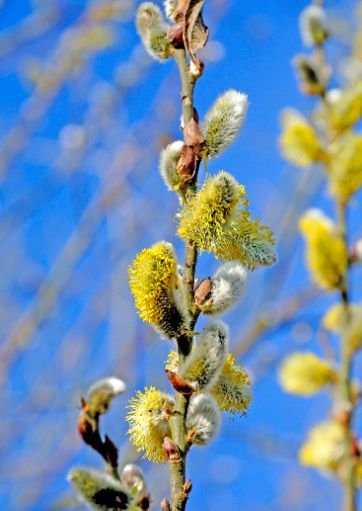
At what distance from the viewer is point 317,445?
1472 millimetres

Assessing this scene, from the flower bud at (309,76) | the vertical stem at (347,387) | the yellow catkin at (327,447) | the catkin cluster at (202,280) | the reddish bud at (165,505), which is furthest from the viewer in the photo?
the flower bud at (309,76)

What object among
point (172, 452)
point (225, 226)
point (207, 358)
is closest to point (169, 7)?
point (225, 226)

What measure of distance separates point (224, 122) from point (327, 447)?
2.75 feet

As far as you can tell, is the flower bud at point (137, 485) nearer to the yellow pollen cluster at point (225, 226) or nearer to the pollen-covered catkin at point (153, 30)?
the yellow pollen cluster at point (225, 226)

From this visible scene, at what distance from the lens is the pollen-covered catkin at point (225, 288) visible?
3.09 feet

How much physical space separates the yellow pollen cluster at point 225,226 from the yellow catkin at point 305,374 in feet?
1.98

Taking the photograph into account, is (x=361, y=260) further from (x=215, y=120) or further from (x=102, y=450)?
(x=102, y=450)

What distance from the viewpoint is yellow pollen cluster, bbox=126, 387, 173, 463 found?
937 millimetres

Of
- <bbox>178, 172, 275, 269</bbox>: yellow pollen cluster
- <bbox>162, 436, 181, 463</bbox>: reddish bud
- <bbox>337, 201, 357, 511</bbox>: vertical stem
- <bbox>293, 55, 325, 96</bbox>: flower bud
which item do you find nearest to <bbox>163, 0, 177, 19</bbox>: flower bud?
<bbox>178, 172, 275, 269</bbox>: yellow pollen cluster

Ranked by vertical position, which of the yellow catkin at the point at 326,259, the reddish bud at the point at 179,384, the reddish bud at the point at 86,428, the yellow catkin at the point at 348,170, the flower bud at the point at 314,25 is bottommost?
the reddish bud at the point at 86,428

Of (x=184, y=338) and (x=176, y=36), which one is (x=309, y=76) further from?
(x=184, y=338)

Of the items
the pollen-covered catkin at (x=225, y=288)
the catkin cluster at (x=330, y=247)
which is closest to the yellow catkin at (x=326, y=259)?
the catkin cluster at (x=330, y=247)

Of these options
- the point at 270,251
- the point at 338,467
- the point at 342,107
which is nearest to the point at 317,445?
the point at 338,467

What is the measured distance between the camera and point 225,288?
37.6 inches
